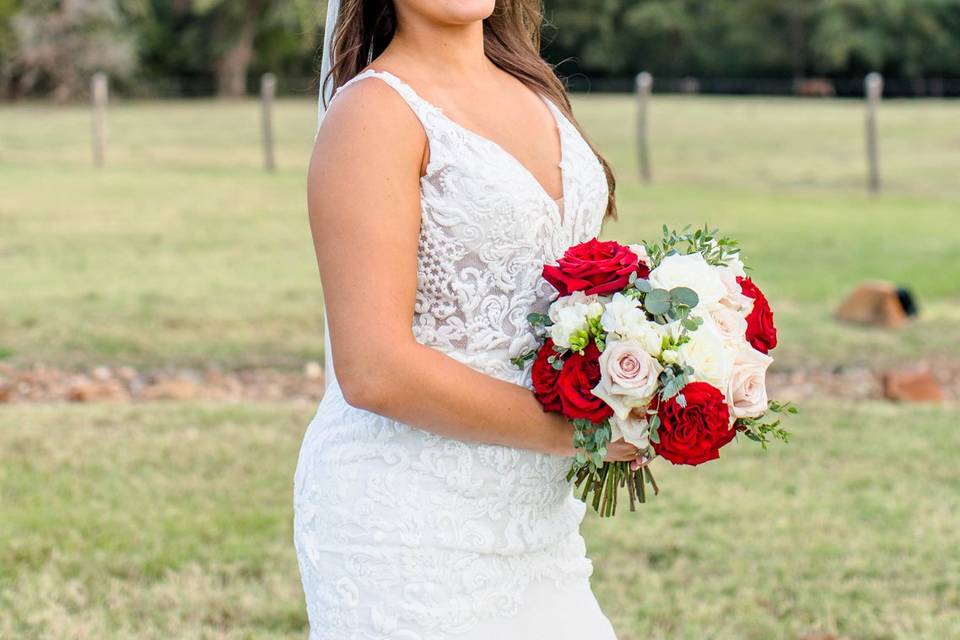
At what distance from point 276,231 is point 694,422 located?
13.9 meters

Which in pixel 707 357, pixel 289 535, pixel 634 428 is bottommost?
pixel 289 535

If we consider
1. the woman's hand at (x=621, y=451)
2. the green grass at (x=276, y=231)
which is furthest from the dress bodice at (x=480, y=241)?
the green grass at (x=276, y=231)

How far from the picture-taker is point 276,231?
15.6 meters

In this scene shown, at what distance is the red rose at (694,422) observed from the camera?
6.75 feet

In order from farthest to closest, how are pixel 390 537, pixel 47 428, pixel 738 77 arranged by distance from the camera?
1. pixel 738 77
2. pixel 47 428
3. pixel 390 537

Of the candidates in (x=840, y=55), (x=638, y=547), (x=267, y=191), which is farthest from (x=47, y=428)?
(x=840, y=55)

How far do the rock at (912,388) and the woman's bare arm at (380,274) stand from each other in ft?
22.2

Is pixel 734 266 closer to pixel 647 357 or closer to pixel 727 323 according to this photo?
pixel 727 323

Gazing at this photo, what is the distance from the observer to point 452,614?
2.24m

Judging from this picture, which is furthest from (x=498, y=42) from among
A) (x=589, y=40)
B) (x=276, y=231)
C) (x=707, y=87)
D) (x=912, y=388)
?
(x=589, y=40)

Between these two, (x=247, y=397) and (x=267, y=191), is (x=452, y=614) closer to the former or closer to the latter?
(x=247, y=397)

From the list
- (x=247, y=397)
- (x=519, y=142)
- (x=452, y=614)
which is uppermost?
(x=519, y=142)

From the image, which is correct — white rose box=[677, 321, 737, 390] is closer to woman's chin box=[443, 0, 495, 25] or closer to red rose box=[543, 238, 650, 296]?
red rose box=[543, 238, 650, 296]

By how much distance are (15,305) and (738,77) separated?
5218 cm
